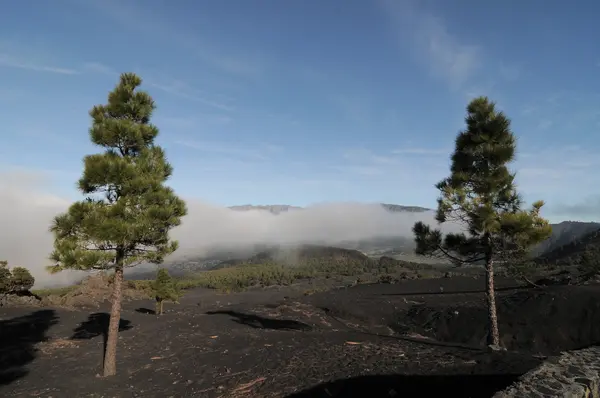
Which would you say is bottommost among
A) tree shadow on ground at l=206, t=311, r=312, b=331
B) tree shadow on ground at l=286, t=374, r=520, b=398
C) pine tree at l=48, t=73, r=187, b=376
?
tree shadow on ground at l=206, t=311, r=312, b=331

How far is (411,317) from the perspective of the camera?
90.0 feet

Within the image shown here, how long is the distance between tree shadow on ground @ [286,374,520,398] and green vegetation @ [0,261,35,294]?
32.9m

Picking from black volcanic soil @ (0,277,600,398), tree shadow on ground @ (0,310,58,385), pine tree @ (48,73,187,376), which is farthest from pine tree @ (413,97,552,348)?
tree shadow on ground @ (0,310,58,385)

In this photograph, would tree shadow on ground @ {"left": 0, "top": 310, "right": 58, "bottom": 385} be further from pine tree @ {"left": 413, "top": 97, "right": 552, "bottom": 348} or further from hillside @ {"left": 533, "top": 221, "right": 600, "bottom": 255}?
hillside @ {"left": 533, "top": 221, "right": 600, "bottom": 255}

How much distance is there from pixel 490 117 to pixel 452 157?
7.55ft

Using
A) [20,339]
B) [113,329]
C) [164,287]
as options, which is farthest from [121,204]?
[164,287]

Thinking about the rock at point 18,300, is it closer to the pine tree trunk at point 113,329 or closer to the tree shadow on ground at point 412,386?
the pine tree trunk at point 113,329

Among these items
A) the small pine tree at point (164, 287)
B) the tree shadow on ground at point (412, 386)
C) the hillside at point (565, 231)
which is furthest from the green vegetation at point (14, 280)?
the hillside at point (565, 231)

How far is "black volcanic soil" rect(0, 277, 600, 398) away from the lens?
11.3 m

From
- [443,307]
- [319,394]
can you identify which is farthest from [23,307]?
[443,307]

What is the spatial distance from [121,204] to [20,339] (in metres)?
13.4

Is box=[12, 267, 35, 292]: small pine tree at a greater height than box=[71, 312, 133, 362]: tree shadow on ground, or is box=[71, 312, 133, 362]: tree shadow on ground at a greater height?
box=[12, 267, 35, 292]: small pine tree

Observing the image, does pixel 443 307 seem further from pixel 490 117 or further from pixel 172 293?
pixel 172 293

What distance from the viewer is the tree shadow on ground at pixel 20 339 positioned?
1457cm
